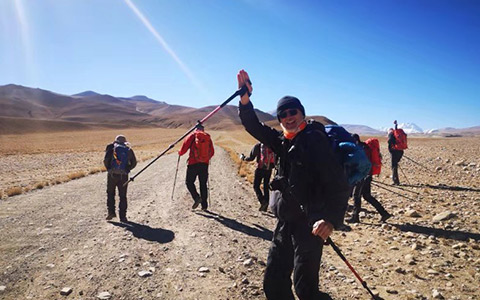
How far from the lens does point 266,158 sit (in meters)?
9.51

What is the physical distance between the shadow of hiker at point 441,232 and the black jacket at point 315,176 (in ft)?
19.1

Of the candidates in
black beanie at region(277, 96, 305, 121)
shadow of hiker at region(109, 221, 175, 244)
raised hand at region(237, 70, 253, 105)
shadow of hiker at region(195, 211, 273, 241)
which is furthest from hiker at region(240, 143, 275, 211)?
black beanie at region(277, 96, 305, 121)

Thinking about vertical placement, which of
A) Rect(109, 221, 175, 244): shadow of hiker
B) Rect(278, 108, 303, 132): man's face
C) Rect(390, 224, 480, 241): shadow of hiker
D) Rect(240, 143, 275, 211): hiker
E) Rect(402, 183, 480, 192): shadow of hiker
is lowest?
Rect(109, 221, 175, 244): shadow of hiker

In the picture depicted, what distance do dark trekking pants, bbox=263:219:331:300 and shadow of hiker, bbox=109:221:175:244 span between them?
405 cm

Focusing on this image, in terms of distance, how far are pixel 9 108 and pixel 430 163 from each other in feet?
821

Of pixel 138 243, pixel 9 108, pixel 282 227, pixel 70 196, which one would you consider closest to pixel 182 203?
pixel 138 243

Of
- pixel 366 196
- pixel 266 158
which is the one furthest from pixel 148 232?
pixel 366 196

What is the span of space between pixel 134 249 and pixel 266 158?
5008 mm

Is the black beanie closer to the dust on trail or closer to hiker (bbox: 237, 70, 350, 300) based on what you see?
hiker (bbox: 237, 70, 350, 300)

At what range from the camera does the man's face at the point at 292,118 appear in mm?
3571

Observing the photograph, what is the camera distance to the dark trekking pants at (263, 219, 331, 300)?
3133mm

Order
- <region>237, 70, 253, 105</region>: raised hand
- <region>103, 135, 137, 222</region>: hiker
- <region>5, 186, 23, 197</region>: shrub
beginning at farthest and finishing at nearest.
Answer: <region>5, 186, 23, 197</region>: shrub < <region>103, 135, 137, 222</region>: hiker < <region>237, 70, 253, 105</region>: raised hand

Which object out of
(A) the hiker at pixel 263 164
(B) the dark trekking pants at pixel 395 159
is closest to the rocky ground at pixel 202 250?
(A) the hiker at pixel 263 164

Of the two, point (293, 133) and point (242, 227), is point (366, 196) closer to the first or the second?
point (242, 227)
